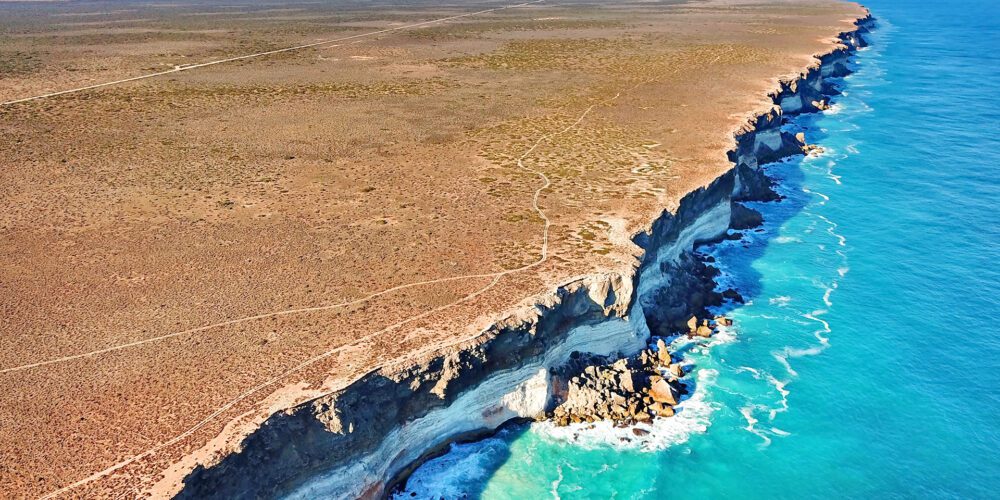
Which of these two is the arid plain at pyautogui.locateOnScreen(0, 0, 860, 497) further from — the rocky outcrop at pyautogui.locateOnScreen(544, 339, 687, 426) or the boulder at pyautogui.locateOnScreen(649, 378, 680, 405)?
the boulder at pyautogui.locateOnScreen(649, 378, 680, 405)

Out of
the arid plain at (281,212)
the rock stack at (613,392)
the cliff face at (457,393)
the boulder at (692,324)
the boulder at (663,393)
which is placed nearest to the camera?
the cliff face at (457,393)

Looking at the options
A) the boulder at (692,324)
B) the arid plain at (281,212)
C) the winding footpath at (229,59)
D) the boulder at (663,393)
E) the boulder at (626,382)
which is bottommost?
the boulder at (663,393)

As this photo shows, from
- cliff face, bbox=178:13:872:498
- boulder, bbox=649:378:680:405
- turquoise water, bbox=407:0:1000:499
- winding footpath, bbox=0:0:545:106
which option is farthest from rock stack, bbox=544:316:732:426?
winding footpath, bbox=0:0:545:106

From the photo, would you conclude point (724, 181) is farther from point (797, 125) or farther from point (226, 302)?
point (797, 125)

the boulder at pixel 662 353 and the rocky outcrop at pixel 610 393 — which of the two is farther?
the boulder at pixel 662 353

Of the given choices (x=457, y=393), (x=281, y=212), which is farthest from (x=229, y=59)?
(x=457, y=393)

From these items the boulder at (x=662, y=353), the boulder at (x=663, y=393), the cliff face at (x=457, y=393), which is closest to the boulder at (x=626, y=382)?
the boulder at (x=663, y=393)

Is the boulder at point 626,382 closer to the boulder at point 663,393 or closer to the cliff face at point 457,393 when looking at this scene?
the boulder at point 663,393

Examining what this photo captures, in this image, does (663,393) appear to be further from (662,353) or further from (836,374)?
(836,374)
